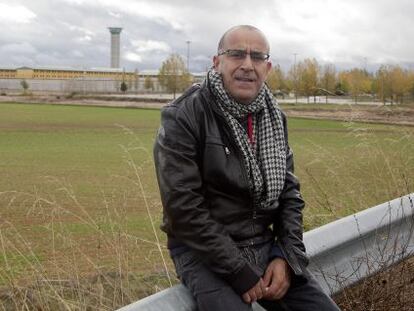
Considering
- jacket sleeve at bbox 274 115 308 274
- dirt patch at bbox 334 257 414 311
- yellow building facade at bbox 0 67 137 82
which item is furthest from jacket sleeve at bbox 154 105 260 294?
yellow building facade at bbox 0 67 137 82

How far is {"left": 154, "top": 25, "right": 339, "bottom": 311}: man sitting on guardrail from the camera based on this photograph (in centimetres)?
241

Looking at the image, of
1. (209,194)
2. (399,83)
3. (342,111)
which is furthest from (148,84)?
(209,194)

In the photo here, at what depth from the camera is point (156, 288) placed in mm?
3316

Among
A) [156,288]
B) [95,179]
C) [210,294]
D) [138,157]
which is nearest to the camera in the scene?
[210,294]

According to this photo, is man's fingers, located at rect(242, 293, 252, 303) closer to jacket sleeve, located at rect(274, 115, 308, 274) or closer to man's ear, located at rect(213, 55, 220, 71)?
jacket sleeve, located at rect(274, 115, 308, 274)

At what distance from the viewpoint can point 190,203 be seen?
2422 millimetres

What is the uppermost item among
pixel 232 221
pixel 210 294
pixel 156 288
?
pixel 232 221

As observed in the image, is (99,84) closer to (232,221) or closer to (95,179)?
(95,179)

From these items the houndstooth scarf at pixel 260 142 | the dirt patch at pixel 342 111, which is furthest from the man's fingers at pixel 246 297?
the dirt patch at pixel 342 111

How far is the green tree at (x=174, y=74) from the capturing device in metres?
106

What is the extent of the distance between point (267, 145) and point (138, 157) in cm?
1315

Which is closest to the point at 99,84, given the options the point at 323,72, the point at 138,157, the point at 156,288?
the point at 323,72

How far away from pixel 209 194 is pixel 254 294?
1.55 feet

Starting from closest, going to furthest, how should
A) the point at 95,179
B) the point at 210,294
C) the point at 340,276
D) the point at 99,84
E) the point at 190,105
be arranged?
the point at 210,294, the point at 190,105, the point at 340,276, the point at 95,179, the point at 99,84
